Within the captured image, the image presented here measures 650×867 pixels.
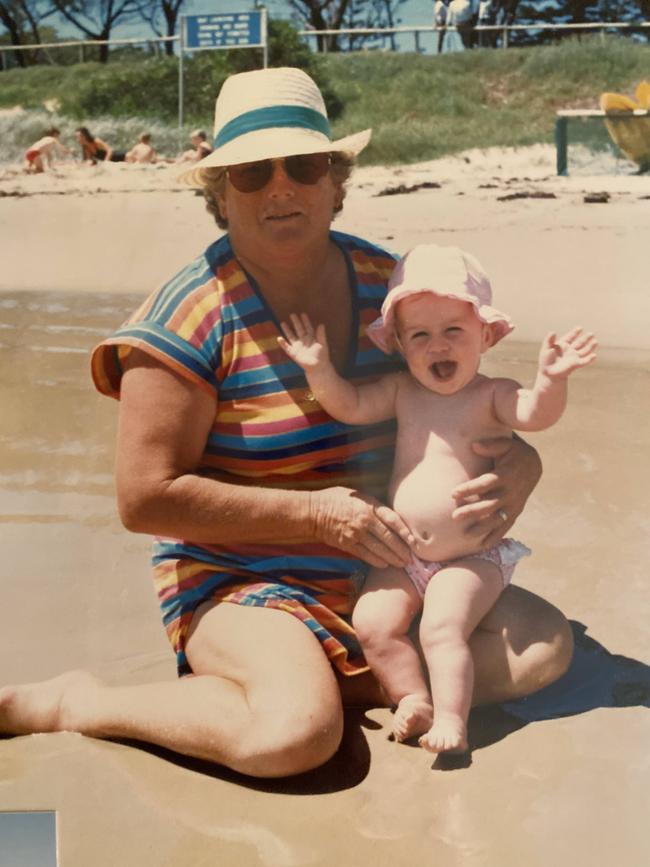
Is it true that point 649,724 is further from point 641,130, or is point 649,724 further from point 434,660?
point 641,130

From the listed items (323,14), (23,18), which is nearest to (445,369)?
(23,18)

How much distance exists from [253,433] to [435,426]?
1.16ft

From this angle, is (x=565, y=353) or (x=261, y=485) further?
A: (x=261, y=485)

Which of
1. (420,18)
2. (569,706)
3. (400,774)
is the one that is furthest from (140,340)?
(420,18)

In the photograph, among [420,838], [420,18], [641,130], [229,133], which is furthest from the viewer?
[641,130]

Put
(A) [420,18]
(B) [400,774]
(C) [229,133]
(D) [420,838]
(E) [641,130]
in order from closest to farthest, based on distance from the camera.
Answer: (D) [420,838] < (B) [400,774] < (C) [229,133] < (A) [420,18] < (E) [641,130]

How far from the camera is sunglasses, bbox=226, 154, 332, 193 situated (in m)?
2.42

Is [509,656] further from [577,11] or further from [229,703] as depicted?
[577,11]

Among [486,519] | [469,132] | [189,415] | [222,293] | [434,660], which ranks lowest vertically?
[469,132]

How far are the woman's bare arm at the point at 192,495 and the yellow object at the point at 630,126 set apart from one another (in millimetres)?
A: 6113

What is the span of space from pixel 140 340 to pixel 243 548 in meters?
0.46

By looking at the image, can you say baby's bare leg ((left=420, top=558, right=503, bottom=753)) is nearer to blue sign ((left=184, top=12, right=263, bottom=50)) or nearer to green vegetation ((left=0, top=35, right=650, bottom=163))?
blue sign ((left=184, top=12, right=263, bottom=50))

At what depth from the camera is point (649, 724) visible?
2.51 metres

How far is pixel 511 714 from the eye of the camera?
2.55m
